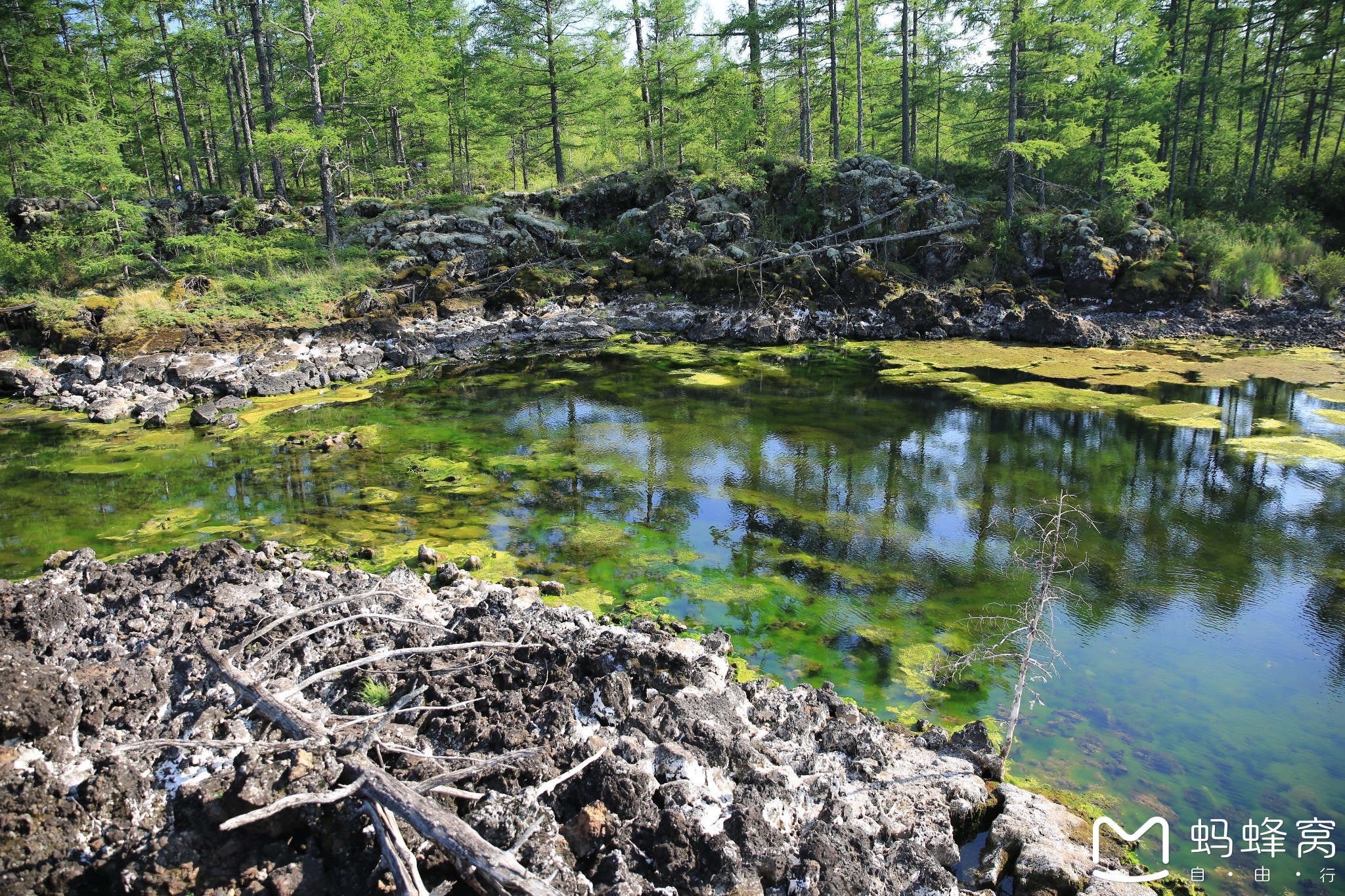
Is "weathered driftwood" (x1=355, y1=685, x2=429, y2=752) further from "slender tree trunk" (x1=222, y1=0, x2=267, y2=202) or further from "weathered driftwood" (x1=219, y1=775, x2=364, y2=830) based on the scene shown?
"slender tree trunk" (x1=222, y1=0, x2=267, y2=202)

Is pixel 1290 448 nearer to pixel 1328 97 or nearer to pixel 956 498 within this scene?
pixel 956 498

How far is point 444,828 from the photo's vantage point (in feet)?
10.5

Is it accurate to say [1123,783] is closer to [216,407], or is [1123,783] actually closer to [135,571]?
[135,571]

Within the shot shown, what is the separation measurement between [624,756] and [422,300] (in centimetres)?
2281

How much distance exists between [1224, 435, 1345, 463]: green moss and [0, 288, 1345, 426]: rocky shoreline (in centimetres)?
869

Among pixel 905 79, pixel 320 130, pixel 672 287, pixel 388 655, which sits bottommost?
pixel 388 655

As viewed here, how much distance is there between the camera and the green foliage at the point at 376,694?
467 centimetres

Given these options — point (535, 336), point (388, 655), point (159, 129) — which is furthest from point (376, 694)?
point (159, 129)

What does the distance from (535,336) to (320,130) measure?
9.99m

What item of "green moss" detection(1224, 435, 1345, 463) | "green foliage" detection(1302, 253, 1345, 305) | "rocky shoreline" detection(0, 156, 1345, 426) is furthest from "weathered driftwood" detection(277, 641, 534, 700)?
"green foliage" detection(1302, 253, 1345, 305)

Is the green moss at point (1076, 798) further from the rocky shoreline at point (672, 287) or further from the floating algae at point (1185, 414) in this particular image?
the rocky shoreline at point (672, 287)

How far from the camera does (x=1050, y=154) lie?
27406 millimetres

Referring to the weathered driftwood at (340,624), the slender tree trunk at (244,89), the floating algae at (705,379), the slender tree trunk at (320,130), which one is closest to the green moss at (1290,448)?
the floating algae at (705,379)

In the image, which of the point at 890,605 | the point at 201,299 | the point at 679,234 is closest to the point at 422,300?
the point at 201,299
